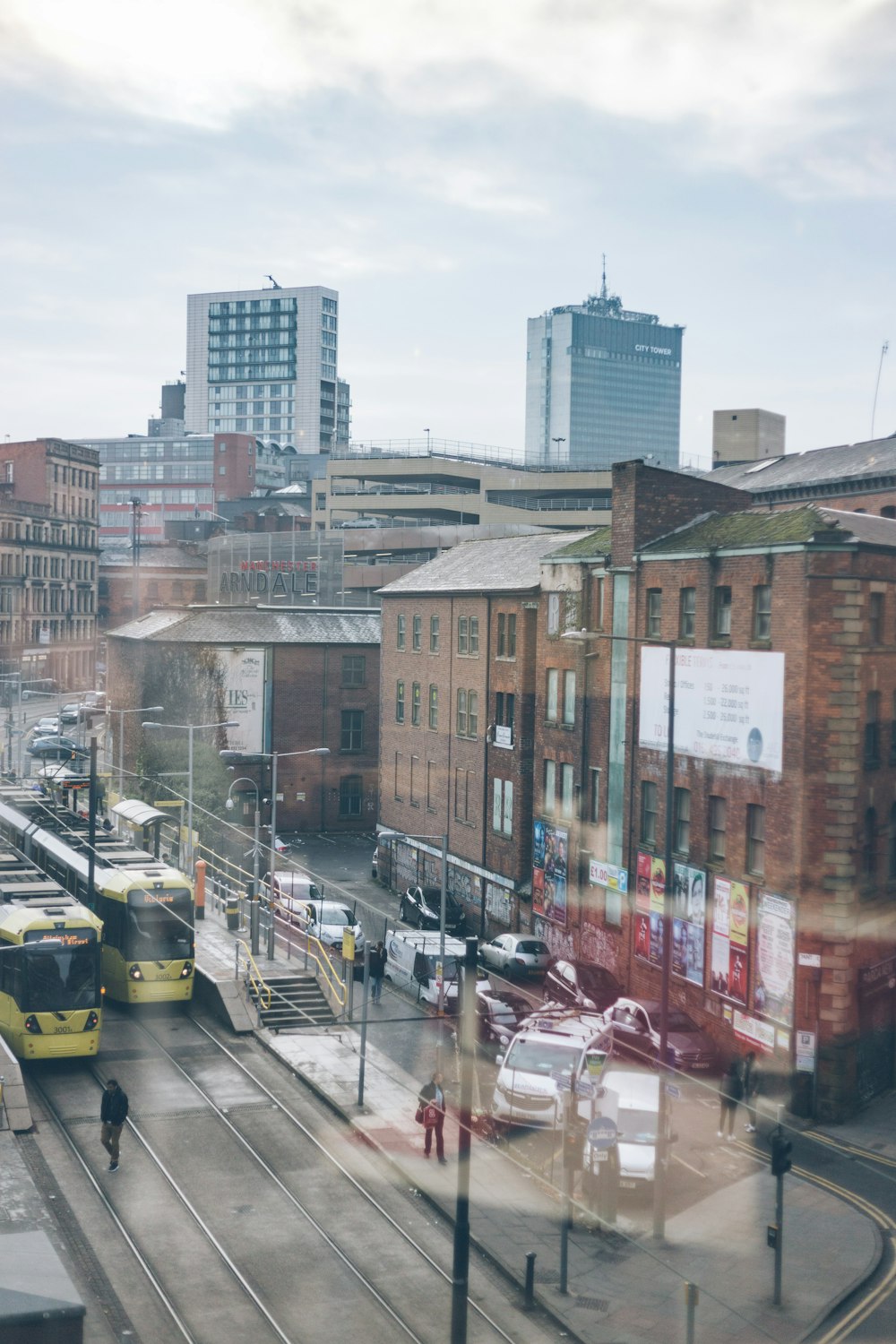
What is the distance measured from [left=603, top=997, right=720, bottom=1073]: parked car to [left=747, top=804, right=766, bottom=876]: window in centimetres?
425

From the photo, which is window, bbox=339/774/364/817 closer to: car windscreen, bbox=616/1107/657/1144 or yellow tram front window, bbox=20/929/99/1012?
yellow tram front window, bbox=20/929/99/1012

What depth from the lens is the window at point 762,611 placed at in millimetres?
34219

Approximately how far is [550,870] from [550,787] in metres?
2.68

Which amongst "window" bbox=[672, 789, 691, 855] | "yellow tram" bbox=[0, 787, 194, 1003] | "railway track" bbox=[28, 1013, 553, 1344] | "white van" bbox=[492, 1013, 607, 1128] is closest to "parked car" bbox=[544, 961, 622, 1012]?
"window" bbox=[672, 789, 691, 855]

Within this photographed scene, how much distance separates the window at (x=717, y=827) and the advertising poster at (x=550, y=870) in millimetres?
8266

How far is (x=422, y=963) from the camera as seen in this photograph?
1571 inches

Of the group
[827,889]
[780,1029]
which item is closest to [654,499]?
[827,889]

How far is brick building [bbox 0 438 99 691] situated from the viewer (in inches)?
4638

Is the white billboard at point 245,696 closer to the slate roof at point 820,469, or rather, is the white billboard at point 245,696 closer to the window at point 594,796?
the slate roof at point 820,469

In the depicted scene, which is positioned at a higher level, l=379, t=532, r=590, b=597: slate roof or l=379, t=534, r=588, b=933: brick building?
l=379, t=532, r=590, b=597: slate roof

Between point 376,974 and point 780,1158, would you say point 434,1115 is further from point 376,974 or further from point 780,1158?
point 376,974

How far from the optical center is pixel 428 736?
55.3 m

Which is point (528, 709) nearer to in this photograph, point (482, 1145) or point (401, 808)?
point (401, 808)

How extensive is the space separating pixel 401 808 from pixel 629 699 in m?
19.4
